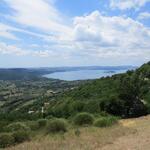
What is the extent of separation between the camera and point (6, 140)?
17156 mm

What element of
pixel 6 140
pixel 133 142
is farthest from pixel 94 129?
pixel 133 142

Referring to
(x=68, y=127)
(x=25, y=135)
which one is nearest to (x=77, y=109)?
(x=68, y=127)

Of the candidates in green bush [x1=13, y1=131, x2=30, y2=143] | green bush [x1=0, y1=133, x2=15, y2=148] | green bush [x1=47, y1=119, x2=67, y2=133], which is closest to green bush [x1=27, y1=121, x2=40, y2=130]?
green bush [x1=47, y1=119, x2=67, y2=133]

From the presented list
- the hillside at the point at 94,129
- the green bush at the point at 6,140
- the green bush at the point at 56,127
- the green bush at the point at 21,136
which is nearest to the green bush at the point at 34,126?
the hillside at the point at 94,129

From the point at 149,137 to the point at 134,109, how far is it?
12.9m

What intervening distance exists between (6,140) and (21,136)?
1027 millimetres

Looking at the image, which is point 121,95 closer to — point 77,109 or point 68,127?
point 77,109

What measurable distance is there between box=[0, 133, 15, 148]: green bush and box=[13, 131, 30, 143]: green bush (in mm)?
303

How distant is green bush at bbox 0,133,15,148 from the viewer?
55.8ft

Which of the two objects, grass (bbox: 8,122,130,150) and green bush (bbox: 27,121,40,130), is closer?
grass (bbox: 8,122,130,150)

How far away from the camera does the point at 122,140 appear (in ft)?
51.3

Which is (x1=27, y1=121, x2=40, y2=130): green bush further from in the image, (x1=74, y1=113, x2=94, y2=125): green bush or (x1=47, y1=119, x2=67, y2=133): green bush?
(x1=74, y1=113, x2=94, y2=125): green bush

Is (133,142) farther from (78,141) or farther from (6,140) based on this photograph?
(6,140)

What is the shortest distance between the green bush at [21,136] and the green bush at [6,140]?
0.30 m
